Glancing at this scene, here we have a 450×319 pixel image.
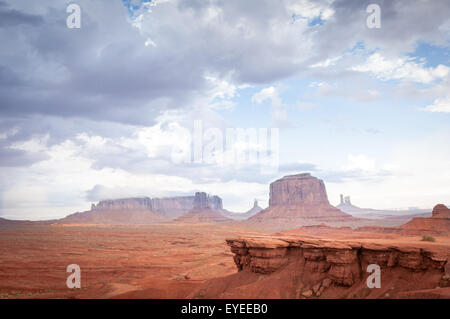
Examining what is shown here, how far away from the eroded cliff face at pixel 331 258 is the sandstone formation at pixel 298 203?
116851mm

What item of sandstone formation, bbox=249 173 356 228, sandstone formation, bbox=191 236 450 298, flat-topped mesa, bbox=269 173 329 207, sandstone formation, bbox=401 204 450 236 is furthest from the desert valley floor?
flat-topped mesa, bbox=269 173 329 207

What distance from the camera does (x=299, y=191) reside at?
524 ft

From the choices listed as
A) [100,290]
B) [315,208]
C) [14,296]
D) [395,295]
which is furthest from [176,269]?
[315,208]

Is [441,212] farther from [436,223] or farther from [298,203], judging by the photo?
[298,203]

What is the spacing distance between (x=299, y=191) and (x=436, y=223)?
96945mm

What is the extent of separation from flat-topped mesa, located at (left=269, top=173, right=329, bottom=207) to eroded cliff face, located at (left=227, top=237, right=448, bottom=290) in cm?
13969

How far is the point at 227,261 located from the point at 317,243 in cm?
3010

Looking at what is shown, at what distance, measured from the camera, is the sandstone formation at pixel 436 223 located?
60.6m

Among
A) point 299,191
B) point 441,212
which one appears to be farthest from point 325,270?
point 299,191

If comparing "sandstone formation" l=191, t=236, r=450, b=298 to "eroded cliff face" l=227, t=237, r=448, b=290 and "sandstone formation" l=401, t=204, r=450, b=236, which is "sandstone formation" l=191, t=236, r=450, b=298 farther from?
"sandstone formation" l=401, t=204, r=450, b=236

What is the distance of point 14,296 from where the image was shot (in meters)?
26.4

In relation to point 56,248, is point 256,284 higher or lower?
higher

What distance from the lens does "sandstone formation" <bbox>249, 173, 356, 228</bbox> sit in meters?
140
